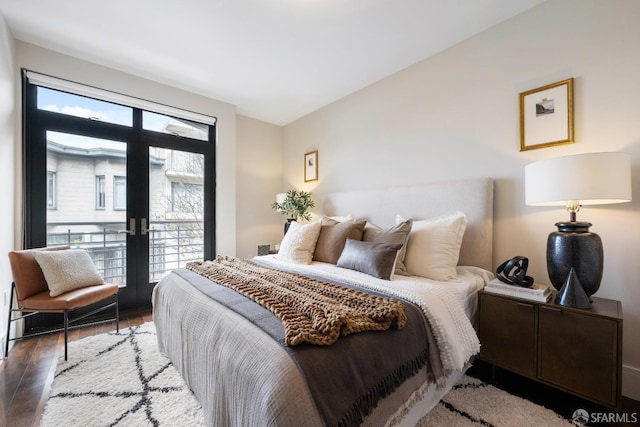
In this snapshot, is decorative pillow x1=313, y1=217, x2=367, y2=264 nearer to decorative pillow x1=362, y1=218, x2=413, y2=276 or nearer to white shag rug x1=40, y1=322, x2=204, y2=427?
decorative pillow x1=362, y1=218, x2=413, y2=276

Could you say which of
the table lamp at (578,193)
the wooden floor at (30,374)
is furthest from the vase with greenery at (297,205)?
the table lamp at (578,193)

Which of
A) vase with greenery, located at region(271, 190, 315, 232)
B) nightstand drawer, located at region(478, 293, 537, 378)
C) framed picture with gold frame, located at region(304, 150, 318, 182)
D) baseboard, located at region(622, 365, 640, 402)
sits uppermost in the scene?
framed picture with gold frame, located at region(304, 150, 318, 182)

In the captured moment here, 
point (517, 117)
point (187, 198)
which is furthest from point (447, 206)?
point (187, 198)

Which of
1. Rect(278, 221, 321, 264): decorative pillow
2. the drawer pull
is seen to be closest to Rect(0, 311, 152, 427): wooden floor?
Rect(278, 221, 321, 264): decorative pillow

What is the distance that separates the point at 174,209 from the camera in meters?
3.35

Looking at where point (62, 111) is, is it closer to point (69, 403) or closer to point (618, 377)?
point (69, 403)

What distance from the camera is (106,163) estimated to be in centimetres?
289

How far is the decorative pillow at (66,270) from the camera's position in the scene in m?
2.15

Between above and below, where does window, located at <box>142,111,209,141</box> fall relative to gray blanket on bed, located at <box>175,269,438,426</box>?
above

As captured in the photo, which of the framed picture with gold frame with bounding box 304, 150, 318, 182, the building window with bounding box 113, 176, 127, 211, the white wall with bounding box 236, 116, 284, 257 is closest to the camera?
the building window with bounding box 113, 176, 127, 211

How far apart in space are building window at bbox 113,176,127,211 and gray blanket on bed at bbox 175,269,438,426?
95.2 inches

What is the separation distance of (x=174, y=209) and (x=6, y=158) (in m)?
1.44

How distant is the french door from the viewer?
2.56m

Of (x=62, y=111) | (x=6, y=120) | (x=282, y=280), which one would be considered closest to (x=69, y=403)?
(x=282, y=280)
